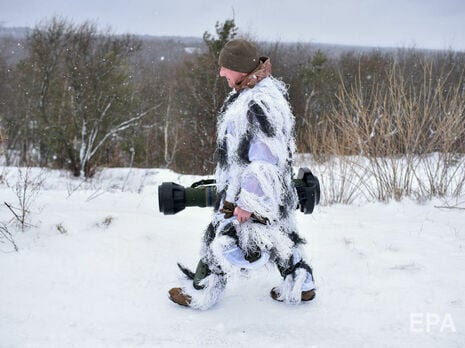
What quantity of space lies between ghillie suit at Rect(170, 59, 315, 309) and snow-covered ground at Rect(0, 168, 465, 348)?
0.18 m

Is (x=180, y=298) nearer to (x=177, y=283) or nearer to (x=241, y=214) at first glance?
(x=177, y=283)

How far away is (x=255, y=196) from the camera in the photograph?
6.28 feet

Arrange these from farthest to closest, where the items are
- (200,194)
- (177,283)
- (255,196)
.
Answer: (177,283)
(200,194)
(255,196)

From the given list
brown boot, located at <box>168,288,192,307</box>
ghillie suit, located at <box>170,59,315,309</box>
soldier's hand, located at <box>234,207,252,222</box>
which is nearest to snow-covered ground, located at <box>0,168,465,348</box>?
brown boot, located at <box>168,288,192,307</box>

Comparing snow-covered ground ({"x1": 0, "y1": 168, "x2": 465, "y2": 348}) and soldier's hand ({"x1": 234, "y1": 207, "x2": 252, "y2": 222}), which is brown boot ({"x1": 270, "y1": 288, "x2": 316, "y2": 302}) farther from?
soldier's hand ({"x1": 234, "y1": 207, "x2": 252, "y2": 222})

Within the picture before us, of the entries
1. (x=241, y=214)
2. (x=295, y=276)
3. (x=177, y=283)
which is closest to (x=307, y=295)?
(x=295, y=276)

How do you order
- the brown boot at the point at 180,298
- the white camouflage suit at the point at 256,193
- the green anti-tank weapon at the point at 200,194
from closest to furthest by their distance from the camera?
the white camouflage suit at the point at 256,193 → the green anti-tank weapon at the point at 200,194 → the brown boot at the point at 180,298

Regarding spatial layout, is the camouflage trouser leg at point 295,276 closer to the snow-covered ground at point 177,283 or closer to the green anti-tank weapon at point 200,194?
the snow-covered ground at point 177,283

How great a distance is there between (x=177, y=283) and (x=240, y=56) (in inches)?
55.5

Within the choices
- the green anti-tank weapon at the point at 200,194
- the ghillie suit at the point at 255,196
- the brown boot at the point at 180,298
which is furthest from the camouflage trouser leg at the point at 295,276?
the brown boot at the point at 180,298

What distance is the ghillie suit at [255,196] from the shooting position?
6.31ft

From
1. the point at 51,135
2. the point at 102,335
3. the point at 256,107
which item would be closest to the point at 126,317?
the point at 102,335

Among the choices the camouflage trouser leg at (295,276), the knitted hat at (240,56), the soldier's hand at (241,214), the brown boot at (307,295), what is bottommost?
the brown boot at (307,295)

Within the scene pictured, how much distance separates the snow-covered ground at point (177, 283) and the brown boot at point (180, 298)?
4 centimetres
